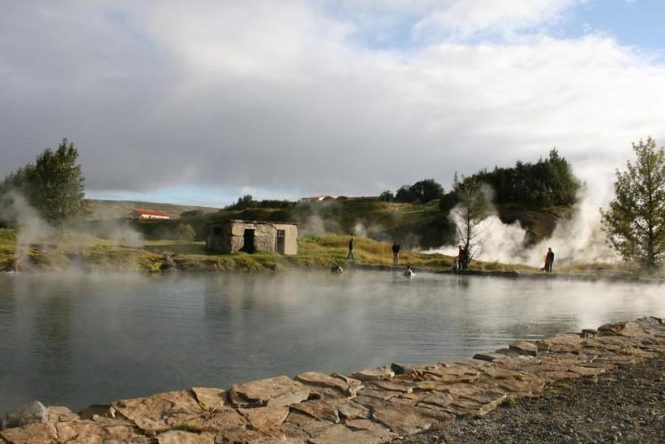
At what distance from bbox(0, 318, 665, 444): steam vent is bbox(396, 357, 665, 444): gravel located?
0.23 metres

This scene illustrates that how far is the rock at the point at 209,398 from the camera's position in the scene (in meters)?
6.02

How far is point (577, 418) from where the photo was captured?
5746 millimetres

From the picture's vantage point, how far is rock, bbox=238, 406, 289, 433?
545cm

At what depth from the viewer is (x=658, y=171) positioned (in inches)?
1208

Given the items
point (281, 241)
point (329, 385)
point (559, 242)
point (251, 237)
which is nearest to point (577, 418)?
point (329, 385)

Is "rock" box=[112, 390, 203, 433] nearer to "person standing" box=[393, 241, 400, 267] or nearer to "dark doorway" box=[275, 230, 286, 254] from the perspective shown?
"dark doorway" box=[275, 230, 286, 254]

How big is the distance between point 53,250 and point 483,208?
29163 mm

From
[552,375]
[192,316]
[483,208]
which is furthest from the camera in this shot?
[483,208]

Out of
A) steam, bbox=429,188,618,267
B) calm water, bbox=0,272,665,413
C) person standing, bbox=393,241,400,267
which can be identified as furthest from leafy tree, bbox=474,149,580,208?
calm water, bbox=0,272,665,413

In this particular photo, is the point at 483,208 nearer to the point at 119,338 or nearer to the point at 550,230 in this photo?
the point at 550,230

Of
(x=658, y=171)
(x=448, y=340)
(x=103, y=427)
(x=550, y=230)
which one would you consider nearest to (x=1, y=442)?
(x=103, y=427)

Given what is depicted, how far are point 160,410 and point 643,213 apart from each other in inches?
1187

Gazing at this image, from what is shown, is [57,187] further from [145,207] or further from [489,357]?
[145,207]

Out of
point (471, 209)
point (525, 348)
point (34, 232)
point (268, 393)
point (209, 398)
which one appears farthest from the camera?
point (471, 209)
